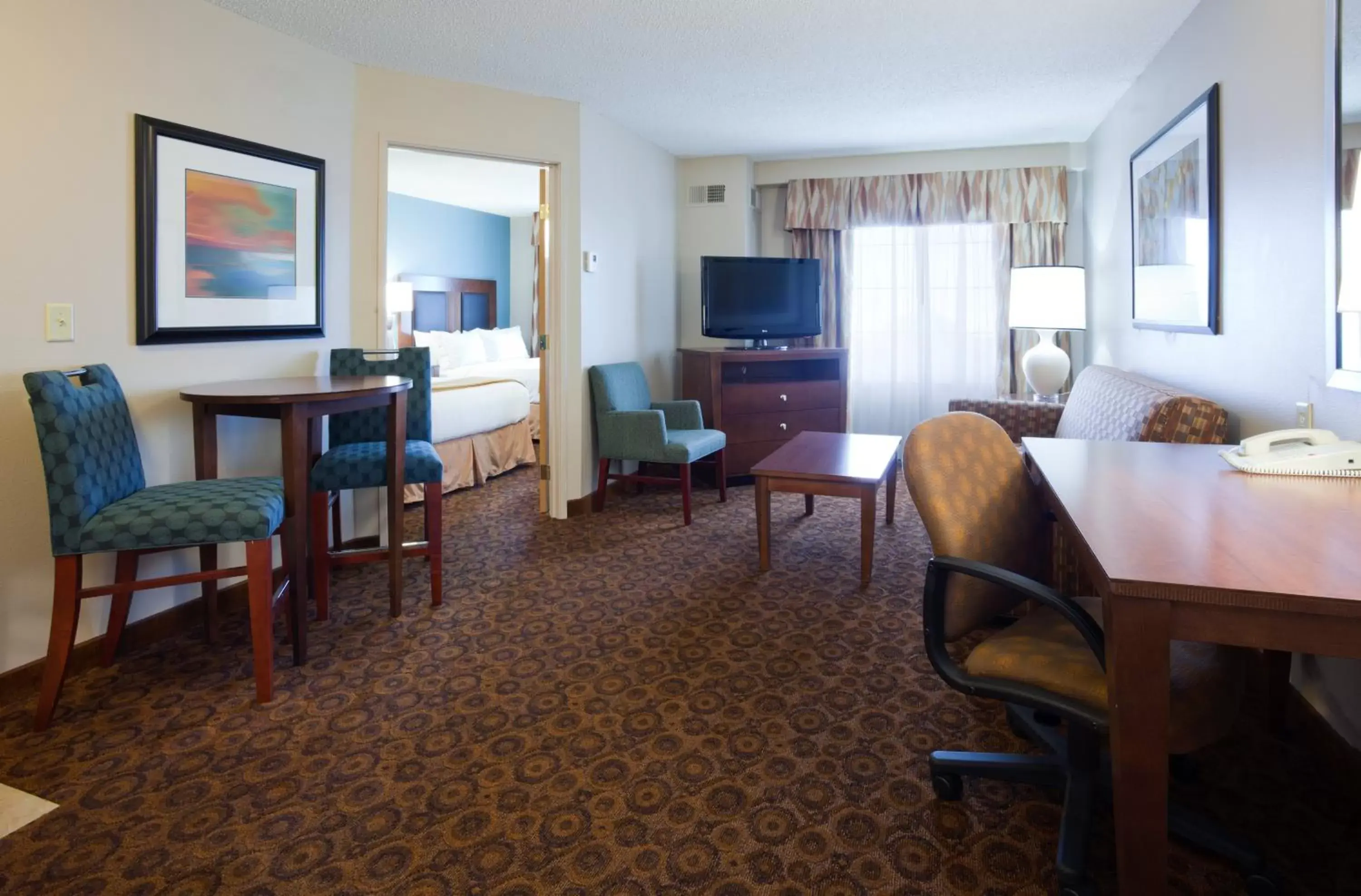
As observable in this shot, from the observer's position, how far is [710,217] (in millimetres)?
5750

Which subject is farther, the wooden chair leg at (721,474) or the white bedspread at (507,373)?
the white bedspread at (507,373)

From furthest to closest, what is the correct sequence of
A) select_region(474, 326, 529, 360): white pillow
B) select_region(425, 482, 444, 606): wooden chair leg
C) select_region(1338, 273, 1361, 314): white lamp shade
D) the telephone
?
select_region(474, 326, 529, 360): white pillow
select_region(425, 482, 444, 606): wooden chair leg
the telephone
select_region(1338, 273, 1361, 314): white lamp shade

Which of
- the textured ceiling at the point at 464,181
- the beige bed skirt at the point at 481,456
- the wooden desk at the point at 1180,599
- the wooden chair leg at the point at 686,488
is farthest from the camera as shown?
the textured ceiling at the point at 464,181

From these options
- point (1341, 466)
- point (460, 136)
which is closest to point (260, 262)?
point (460, 136)

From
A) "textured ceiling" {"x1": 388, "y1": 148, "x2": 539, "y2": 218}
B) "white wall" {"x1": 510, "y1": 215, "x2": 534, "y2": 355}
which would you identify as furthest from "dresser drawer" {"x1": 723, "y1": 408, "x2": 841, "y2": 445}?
"white wall" {"x1": 510, "y1": 215, "x2": 534, "y2": 355}

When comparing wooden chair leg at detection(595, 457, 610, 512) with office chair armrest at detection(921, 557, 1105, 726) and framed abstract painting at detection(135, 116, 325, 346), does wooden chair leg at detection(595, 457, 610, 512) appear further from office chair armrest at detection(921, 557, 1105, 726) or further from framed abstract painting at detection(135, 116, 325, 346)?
office chair armrest at detection(921, 557, 1105, 726)

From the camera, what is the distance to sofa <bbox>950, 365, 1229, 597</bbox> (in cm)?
246

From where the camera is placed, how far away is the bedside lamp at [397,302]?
274 inches

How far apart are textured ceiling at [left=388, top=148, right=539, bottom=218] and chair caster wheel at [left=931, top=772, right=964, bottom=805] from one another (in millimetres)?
4609

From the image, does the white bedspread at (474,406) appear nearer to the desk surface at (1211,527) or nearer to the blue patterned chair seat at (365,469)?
the blue patterned chair seat at (365,469)

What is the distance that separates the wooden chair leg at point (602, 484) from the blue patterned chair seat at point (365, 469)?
164 centimetres

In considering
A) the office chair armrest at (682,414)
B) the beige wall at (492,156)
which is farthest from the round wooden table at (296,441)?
the office chair armrest at (682,414)

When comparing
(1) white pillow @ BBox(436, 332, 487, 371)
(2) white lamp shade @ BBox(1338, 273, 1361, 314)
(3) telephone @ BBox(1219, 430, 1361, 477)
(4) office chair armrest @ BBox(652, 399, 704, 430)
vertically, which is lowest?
(3) telephone @ BBox(1219, 430, 1361, 477)

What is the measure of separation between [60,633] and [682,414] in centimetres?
337
